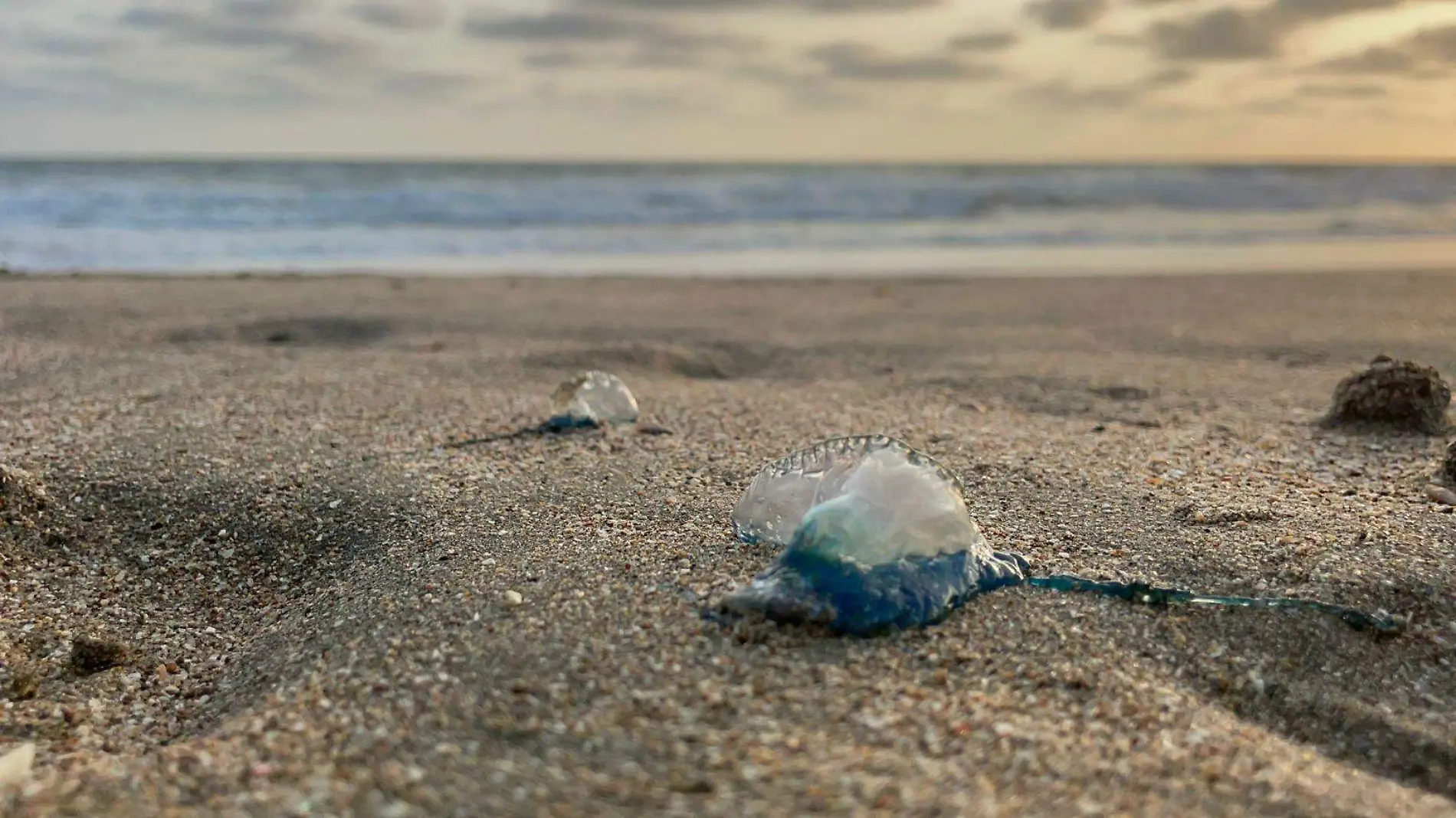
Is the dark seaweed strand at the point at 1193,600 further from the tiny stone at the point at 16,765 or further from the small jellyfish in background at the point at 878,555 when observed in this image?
the tiny stone at the point at 16,765

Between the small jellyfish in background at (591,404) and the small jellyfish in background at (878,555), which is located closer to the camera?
the small jellyfish in background at (878,555)

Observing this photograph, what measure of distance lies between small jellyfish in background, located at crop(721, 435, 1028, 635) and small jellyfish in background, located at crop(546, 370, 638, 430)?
1247 millimetres

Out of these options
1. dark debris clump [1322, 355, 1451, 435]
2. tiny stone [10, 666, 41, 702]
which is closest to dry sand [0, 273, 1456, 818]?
tiny stone [10, 666, 41, 702]

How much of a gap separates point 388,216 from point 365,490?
11577 millimetres

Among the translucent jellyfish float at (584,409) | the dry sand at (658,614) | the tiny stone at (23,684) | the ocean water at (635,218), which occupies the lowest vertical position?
the tiny stone at (23,684)

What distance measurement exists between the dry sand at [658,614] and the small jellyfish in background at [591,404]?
0.26 feet

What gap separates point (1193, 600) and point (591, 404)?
5.88ft

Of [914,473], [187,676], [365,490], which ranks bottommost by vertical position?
[187,676]

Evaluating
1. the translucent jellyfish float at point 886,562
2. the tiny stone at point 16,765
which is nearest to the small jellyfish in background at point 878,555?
the translucent jellyfish float at point 886,562

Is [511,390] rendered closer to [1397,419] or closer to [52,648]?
[52,648]

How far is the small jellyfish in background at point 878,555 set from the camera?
1.61m

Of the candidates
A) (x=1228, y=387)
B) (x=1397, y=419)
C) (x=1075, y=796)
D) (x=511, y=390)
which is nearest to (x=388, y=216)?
(x=511, y=390)

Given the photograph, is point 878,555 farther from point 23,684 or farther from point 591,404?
point 591,404

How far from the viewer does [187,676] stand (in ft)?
5.67
